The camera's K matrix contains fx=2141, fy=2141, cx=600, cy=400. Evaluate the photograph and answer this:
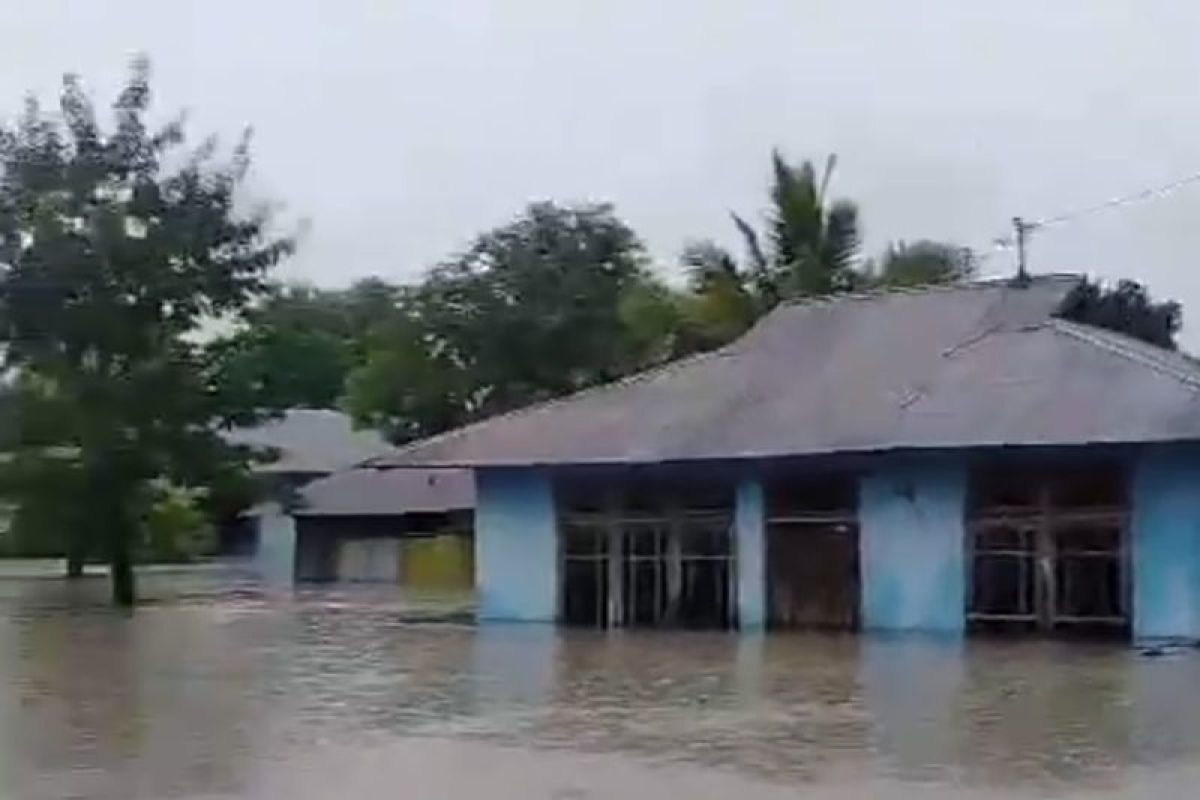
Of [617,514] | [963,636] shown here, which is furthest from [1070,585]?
[617,514]

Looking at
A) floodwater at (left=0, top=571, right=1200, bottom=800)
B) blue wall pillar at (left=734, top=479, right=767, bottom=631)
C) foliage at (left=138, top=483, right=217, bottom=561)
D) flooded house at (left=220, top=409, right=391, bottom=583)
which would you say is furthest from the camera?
foliage at (left=138, top=483, right=217, bottom=561)

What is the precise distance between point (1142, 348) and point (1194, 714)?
45.5 ft

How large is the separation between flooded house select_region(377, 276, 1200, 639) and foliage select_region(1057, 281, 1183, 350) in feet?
40.3

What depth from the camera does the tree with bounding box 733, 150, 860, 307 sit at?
3750 cm

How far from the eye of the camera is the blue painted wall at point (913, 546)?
1046 inches

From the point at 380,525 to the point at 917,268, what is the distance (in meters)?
17.9

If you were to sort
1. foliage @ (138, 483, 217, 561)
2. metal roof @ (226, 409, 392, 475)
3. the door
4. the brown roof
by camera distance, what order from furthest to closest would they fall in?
metal roof @ (226, 409, 392, 475) → foliage @ (138, 483, 217, 561) → the door → the brown roof

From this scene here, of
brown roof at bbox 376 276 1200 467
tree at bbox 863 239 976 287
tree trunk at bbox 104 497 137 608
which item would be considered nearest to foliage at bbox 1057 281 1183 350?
tree at bbox 863 239 976 287

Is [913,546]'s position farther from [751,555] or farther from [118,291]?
[118,291]

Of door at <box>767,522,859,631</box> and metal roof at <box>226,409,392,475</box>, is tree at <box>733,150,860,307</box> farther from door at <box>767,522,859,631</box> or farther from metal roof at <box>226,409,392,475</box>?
metal roof at <box>226,409,392,475</box>

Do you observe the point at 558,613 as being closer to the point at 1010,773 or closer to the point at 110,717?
the point at 110,717

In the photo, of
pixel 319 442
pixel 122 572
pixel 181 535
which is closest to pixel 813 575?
pixel 122 572

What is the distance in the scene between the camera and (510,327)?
56.8 meters

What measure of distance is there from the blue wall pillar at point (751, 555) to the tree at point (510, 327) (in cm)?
2549
